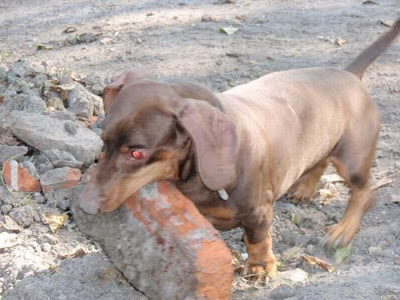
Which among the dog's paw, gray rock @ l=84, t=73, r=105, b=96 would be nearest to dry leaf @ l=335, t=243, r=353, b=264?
the dog's paw

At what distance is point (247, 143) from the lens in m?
3.94

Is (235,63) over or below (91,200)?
below

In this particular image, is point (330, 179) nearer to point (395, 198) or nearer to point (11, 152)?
point (395, 198)

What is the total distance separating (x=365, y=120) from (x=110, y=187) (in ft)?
7.16

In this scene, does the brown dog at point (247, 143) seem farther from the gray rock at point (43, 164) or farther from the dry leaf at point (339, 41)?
the dry leaf at point (339, 41)

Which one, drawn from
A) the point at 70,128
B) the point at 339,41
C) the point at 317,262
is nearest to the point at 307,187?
the point at 317,262

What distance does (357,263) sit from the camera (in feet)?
14.8

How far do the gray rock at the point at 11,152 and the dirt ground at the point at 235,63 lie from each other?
71cm

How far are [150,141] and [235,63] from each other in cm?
421

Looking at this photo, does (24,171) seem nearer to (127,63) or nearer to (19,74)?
(19,74)

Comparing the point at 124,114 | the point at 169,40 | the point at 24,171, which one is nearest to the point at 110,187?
the point at 124,114

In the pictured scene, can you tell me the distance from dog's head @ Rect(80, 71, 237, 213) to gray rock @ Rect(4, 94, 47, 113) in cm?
219

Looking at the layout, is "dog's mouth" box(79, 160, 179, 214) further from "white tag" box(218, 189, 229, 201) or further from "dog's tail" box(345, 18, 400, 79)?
"dog's tail" box(345, 18, 400, 79)

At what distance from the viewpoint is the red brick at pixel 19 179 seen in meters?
4.74
